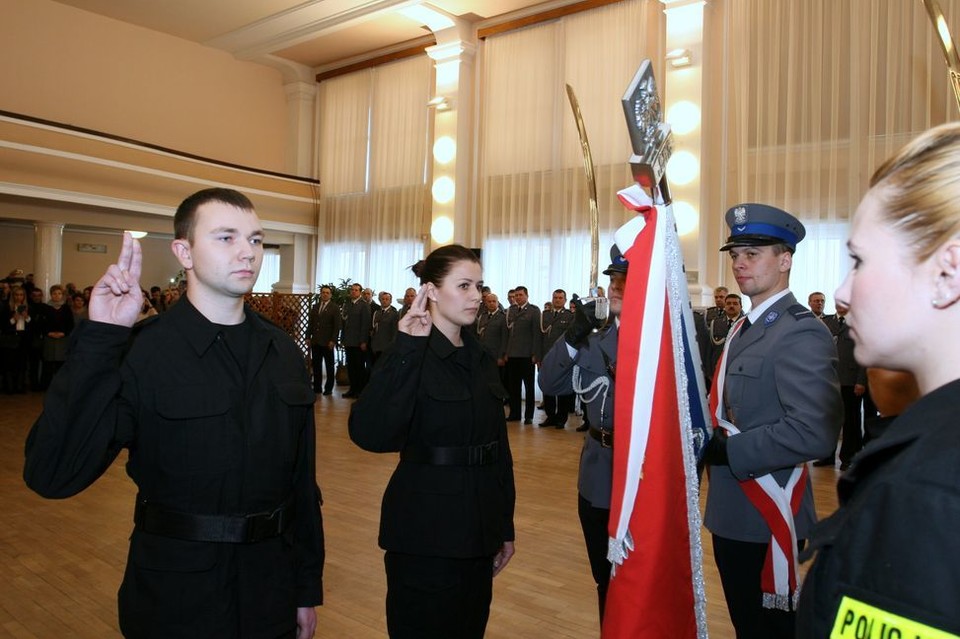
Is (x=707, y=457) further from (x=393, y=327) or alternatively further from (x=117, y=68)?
(x=117, y=68)

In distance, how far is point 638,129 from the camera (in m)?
1.28

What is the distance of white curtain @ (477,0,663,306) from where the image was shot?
32.0 ft

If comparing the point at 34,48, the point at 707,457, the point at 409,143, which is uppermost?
the point at 34,48

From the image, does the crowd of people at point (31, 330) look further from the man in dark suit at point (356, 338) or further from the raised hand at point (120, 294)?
the raised hand at point (120, 294)

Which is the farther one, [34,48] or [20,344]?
[34,48]

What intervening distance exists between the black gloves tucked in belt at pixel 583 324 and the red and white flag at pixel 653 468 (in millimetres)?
939

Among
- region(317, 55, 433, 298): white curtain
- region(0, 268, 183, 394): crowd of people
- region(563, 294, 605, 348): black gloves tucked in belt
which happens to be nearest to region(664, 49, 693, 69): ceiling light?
region(317, 55, 433, 298): white curtain

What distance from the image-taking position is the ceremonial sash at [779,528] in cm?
173

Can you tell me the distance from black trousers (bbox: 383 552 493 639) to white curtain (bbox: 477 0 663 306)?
8120 mm

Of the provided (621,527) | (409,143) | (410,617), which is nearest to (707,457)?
(621,527)

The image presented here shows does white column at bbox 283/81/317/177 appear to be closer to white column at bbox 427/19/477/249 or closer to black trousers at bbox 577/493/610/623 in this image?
white column at bbox 427/19/477/249

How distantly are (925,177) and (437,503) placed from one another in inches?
58.8

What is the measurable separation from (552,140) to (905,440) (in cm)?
1023

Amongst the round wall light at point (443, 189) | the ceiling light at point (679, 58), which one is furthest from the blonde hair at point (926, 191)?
the round wall light at point (443, 189)
